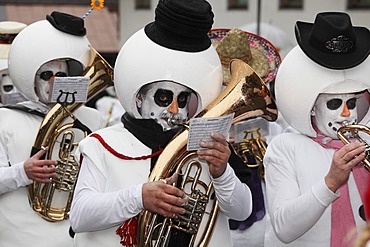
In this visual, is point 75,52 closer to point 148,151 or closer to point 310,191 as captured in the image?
point 148,151

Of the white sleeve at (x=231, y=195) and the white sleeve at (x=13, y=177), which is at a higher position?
the white sleeve at (x=231, y=195)

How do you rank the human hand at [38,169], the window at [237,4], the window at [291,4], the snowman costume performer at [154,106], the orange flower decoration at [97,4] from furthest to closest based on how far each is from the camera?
the window at [237,4], the window at [291,4], the orange flower decoration at [97,4], the human hand at [38,169], the snowman costume performer at [154,106]

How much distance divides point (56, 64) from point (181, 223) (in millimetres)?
1813

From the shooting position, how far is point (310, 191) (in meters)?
4.27

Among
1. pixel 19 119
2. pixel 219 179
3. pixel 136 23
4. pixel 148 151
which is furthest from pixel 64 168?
pixel 136 23

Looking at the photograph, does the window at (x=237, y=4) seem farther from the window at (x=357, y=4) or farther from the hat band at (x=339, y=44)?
the hat band at (x=339, y=44)

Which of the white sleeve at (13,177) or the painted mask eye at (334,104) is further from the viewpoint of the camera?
the white sleeve at (13,177)

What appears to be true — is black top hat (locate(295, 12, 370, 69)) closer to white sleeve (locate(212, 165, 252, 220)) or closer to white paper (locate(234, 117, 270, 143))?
white sleeve (locate(212, 165, 252, 220))

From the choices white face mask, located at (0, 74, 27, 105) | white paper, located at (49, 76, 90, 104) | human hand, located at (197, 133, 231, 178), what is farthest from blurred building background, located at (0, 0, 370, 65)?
human hand, located at (197, 133, 231, 178)

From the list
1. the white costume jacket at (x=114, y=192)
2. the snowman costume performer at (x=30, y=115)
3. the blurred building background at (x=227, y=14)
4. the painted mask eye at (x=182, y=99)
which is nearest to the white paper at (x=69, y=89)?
the snowman costume performer at (x=30, y=115)

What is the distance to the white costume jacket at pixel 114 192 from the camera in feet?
14.1

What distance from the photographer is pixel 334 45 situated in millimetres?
4480

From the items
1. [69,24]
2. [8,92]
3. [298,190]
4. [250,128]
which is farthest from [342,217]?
[8,92]

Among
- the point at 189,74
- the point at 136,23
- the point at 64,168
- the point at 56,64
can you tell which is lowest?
the point at 136,23
